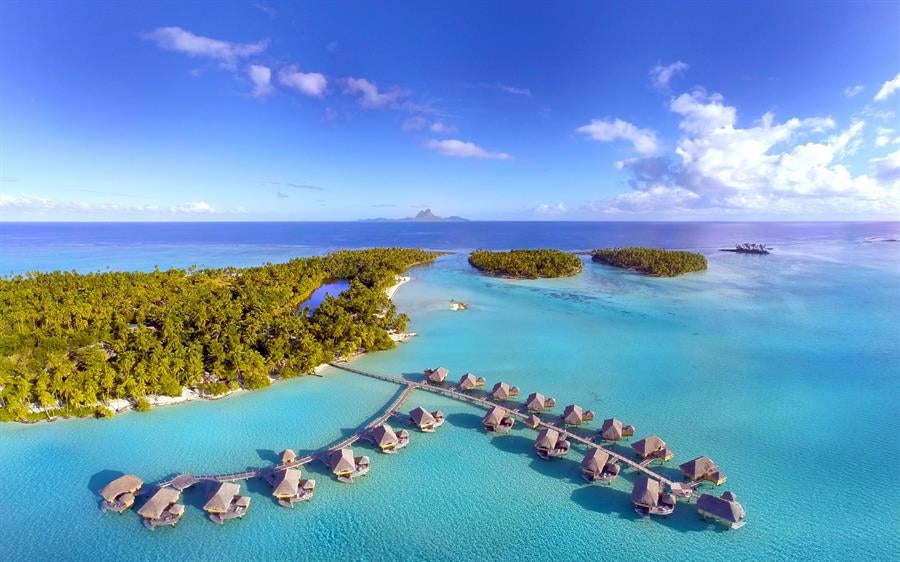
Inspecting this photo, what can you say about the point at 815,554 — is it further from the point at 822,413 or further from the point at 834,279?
the point at 834,279

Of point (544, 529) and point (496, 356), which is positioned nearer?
point (544, 529)

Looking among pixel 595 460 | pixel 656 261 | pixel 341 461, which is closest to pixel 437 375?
pixel 341 461

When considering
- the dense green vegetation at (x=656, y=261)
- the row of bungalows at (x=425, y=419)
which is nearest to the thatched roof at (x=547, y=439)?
the row of bungalows at (x=425, y=419)

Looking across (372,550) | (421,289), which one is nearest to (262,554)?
(372,550)

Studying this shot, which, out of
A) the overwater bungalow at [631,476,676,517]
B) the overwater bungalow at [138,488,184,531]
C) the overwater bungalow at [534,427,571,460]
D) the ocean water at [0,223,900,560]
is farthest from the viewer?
the overwater bungalow at [534,427,571,460]

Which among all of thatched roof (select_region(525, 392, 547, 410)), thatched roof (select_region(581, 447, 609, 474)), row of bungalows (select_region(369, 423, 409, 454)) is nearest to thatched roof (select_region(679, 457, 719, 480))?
thatched roof (select_region(581, 447, 609, 474))

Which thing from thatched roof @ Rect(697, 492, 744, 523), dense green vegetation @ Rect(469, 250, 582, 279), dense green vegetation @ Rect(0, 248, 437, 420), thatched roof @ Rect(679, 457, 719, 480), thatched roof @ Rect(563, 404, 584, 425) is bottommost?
thatched roof @ Rect(697, 492, 744, 523)

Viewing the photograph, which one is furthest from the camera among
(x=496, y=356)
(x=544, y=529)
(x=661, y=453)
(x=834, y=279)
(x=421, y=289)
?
(x=834, y=279)

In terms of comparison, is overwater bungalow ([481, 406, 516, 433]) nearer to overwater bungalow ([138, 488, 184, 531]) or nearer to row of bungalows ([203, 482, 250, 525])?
row of bungalows ([203, 482, 250, 525])

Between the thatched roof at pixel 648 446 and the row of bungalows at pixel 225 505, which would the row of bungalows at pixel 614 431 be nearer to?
the thatched roof at pixel 648 446
